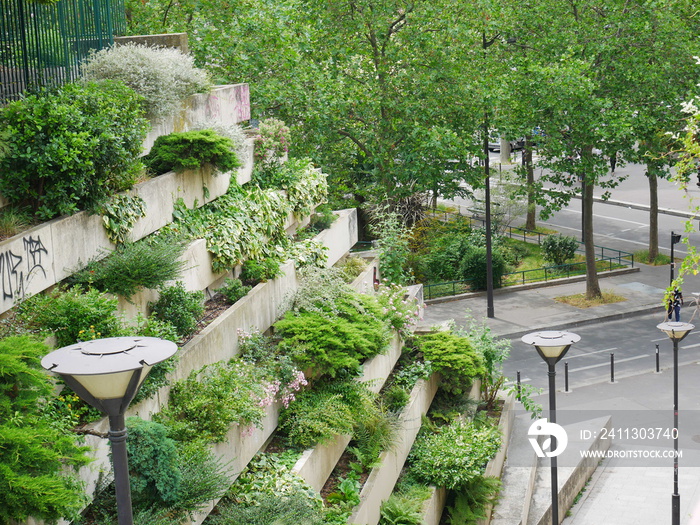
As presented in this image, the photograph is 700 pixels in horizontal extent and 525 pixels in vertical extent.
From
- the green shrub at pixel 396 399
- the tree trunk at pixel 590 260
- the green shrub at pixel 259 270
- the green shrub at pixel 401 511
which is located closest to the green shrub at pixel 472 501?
the green shrub at pixel 401 511

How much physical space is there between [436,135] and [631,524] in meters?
Answer: 13.9

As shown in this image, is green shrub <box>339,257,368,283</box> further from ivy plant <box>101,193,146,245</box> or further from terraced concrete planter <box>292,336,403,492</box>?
ivy plant <box>101,193,146,245</box>

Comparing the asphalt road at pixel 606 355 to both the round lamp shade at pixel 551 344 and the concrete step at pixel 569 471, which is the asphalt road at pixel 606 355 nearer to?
the concrete step at pixel 569 471

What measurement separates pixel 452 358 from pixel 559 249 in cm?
1713

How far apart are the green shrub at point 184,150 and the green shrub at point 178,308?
1763mm

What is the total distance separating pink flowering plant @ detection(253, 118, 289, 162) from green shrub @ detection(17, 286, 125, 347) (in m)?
6.45

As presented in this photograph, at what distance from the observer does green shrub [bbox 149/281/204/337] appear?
9.82 m

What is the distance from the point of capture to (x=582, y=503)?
53.0 feet

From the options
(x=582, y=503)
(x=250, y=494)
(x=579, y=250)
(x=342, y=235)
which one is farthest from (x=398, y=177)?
(x=250, y=494)

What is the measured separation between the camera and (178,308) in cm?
981

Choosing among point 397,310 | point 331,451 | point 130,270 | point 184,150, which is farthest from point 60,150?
point 397,310

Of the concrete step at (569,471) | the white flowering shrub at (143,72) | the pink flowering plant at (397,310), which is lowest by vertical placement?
the concrete step at (569,471)

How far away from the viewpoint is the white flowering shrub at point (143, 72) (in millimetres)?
10953

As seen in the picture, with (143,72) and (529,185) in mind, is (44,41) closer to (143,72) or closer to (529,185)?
(143,72)
